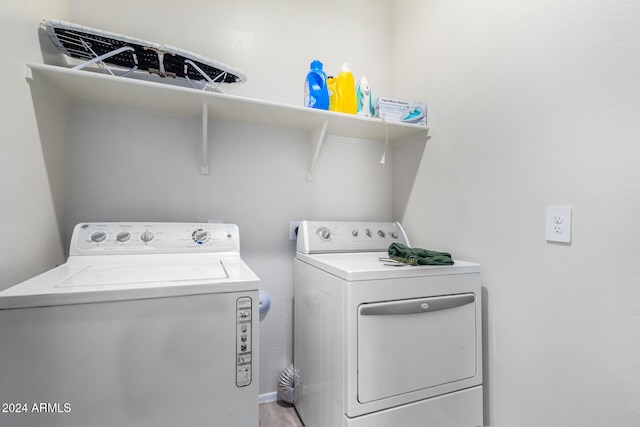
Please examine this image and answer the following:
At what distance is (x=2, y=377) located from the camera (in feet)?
2.36

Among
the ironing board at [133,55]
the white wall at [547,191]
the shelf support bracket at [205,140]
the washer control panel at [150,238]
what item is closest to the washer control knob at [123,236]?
the washer control panel at [150,238]

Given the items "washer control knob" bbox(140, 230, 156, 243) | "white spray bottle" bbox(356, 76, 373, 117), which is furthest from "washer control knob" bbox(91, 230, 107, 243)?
"white spray bottle" bbox(356, 76, 373, 117)

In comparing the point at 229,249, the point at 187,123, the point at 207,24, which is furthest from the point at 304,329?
the point at 207,24

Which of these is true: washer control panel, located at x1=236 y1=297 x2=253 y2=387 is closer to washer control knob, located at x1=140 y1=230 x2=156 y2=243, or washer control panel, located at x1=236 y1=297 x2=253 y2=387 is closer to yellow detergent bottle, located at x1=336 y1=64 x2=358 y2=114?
washer control knob, located at x1=140 y1=230 x2=156 y2=243

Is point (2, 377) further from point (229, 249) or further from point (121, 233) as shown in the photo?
point (229, 249)

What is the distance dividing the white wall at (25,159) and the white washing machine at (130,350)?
22cm

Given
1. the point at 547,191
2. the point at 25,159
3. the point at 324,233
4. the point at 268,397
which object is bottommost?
the point at 268,397

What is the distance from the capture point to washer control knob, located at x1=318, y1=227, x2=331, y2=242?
5.57 feet

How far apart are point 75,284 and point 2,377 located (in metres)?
0.25

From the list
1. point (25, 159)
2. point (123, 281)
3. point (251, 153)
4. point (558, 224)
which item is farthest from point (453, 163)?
point (25, 159)

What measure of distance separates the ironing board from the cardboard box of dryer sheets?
2.57 feet

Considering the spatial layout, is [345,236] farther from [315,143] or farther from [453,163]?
[453,163]

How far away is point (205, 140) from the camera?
1.56 metres

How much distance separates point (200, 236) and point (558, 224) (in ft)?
5.10
